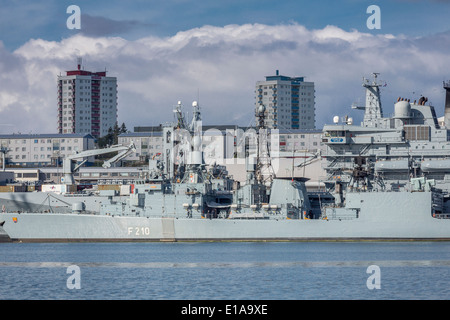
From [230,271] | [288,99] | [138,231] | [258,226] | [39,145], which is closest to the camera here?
[230,271]

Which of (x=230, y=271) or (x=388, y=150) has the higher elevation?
(x=388, y=150)

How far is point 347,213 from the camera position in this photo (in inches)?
1987

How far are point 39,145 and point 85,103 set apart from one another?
91.7 feet

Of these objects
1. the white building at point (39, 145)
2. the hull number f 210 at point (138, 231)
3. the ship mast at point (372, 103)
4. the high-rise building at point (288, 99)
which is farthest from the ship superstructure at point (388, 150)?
the high-rise building at point (288, 99)

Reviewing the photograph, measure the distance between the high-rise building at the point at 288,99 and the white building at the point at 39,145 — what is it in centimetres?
4208

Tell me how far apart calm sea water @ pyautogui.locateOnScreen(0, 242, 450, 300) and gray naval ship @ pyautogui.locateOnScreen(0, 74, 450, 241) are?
1.39 m

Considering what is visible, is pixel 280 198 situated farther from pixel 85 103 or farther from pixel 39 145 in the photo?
pixel 85 103

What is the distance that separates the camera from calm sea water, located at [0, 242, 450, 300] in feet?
95.1

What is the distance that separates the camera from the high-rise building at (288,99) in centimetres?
14588

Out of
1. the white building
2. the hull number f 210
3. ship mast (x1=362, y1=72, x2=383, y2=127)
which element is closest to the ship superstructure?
ship mast (x1=362, y1=72, x2=383, y2=127)

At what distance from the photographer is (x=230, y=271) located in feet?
116

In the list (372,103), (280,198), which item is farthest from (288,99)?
(280,198)
